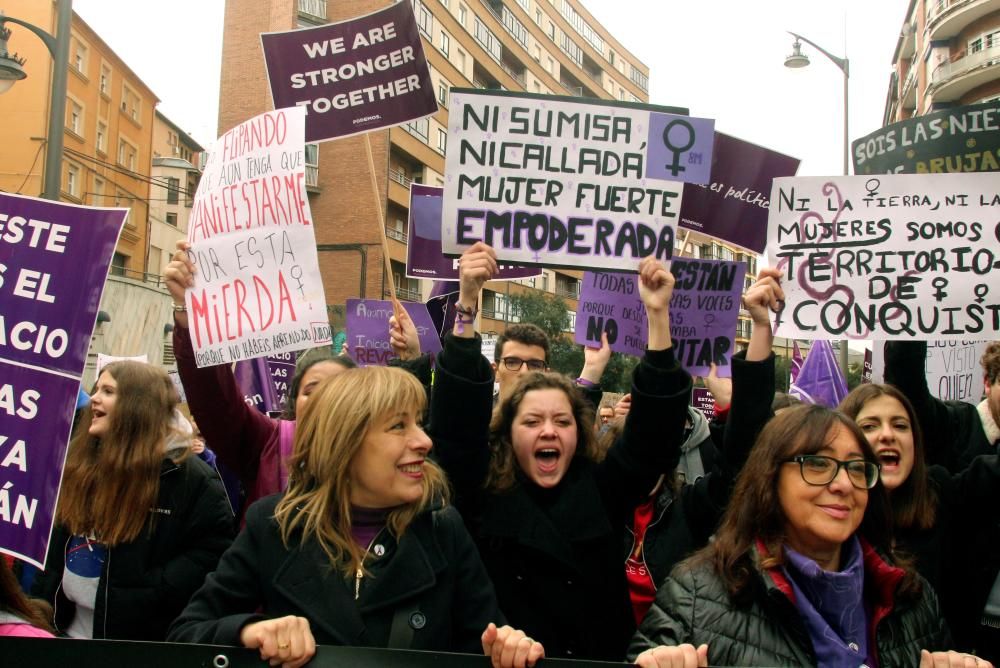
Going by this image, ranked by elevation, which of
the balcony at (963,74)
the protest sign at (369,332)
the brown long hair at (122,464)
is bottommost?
the brown long hair at (122,464)

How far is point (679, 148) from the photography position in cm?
378

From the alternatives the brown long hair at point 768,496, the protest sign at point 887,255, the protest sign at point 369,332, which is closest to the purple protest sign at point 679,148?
the protest sign at point 887,255

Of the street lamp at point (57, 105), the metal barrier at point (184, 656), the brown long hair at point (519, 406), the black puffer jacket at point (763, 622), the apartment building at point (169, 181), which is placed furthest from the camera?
the apartment building at point (169, 181)

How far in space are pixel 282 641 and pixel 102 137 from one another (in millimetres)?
40749

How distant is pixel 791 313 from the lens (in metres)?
3.79

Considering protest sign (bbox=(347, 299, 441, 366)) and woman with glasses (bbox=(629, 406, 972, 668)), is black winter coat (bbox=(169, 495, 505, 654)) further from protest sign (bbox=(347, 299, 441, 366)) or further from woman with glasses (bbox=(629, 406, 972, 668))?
protest sign (bbox=(347, 299, 441, 366))

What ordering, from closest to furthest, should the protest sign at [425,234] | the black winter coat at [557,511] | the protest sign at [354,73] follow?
the black winter coat at [557,511] < the protest sign at [354,73] < the protest sign at [425,234]

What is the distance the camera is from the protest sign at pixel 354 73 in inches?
196

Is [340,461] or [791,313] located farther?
[791,313]

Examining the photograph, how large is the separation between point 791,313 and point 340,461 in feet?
7.32

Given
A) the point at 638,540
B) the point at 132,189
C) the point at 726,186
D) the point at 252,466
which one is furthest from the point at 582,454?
the point at 132,189

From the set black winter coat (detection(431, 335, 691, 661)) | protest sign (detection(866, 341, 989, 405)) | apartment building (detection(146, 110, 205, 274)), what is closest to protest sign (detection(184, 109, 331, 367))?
black winter coat (detection(431, 335, 691, 661))

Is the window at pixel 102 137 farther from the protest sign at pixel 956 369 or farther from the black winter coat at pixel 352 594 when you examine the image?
the black winter coat at pixel 352 594

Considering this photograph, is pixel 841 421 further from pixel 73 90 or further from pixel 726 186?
pixel 73 90
